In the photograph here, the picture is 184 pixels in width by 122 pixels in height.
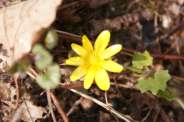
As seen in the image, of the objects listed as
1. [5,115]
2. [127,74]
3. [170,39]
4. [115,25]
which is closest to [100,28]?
[115,25]

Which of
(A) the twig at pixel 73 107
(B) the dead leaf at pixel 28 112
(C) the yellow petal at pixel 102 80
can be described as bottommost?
(A) the twig at pixel 73 107

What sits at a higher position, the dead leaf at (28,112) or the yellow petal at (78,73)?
the yellow petal at (78,73)

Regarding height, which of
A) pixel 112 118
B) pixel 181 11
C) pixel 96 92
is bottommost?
pixel 112 118

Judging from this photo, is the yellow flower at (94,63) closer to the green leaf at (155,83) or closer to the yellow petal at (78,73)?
the yellow petal at (78,73)

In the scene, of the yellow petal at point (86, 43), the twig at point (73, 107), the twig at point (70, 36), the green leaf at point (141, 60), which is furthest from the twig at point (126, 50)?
the twig at point (73, 107)

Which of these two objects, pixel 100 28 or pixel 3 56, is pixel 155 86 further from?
pixel 3 56

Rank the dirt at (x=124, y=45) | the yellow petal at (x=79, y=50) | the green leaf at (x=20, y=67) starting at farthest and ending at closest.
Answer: the dirt at (x=124, y=45) → the yellow petal at (x=79, y=50) → the green leaf at (x=20, y=67)
